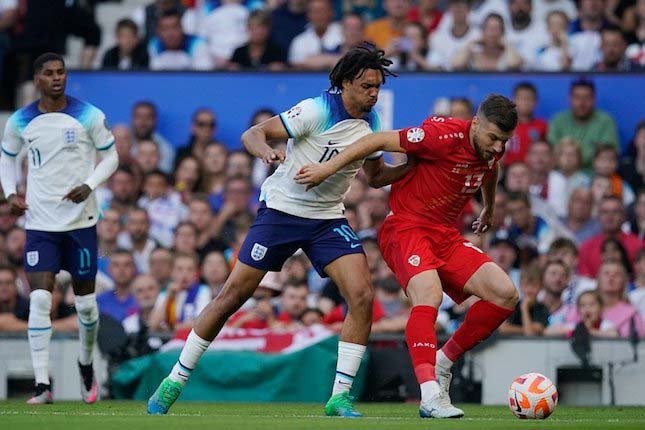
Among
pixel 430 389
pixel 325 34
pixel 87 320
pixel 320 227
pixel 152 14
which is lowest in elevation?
pixel 430 389

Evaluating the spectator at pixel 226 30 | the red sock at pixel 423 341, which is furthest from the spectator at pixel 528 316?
the spectator at pixel 226 30

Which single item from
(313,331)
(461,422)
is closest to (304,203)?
(461,422)

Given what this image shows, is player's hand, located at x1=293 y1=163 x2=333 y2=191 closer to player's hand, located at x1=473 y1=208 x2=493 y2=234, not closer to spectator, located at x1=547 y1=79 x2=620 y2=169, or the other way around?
player's hand, located at x1=473 y1=208 x2=493 y2=234

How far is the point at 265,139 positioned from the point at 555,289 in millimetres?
6126

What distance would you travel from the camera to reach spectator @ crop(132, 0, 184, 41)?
20.3m

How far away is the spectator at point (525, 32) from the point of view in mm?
19219

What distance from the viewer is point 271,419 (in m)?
10.4

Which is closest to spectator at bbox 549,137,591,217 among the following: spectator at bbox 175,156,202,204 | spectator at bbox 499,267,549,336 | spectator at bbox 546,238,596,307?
spectator at bbox 546,238,596,307

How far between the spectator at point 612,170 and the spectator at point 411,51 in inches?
108

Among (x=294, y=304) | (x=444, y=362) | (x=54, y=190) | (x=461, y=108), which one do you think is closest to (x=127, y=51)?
(x=461, y=108)

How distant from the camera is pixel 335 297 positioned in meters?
16.0

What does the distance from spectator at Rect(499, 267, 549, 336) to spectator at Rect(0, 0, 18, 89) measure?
27.3 ft

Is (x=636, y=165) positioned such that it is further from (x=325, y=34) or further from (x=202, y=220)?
(x=202, y=220)

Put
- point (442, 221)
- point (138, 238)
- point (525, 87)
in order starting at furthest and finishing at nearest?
point (525, 87)
point (138, 238)
point (442, 221)
